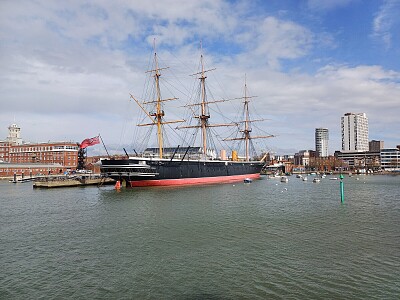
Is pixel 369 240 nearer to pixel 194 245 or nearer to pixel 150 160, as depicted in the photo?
pixel 194 245

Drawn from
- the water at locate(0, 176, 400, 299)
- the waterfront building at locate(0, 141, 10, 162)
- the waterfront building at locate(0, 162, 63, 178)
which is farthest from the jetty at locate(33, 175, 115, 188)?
the waterfront building at locate(0, 141, 10, 162)

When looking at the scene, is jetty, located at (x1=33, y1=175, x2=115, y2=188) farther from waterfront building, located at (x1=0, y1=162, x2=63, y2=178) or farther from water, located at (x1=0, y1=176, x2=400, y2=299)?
waterfront building, located at (x1=0, y1=162, x2=63, y2=178)

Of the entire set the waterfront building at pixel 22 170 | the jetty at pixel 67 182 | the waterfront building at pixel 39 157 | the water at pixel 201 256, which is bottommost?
the water at pixel 201 256

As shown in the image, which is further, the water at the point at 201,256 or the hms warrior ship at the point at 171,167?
the hms warrior ship at the point at 171,167

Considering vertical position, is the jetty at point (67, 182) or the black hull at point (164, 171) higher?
the black hull at point (164, 171)

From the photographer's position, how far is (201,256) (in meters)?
18.0

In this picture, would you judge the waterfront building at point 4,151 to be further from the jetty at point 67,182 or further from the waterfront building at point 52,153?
the jetty at point 67,182

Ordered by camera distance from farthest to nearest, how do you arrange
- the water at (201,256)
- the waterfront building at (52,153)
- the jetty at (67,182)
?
the waterfront building at (52,153), the jetty at (67,182), the water at (201,256)

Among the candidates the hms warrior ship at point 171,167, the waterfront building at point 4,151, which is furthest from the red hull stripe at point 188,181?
the waterfront building at point 4,151

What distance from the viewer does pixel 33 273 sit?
1570cm

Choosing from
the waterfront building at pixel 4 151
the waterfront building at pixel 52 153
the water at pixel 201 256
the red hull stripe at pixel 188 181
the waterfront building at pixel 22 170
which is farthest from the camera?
the waterfront building at pixel 4 151

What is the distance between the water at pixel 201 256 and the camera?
1353 centimetres

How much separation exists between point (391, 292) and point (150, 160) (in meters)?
51.1

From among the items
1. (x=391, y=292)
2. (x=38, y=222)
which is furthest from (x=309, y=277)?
(x=38, y=222)
